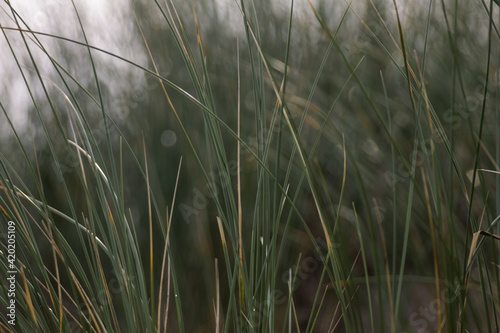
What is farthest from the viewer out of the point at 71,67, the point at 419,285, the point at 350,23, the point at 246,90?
the point at 71,67

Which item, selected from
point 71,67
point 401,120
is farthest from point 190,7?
point 401,120

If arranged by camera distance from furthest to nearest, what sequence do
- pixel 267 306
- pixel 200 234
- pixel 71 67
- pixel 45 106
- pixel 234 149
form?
pixel 71 67, pixel 45 106, pixel 234 149, pixel 200 234, pixel 267 306

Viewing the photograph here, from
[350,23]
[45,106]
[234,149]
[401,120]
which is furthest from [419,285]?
[45,106]

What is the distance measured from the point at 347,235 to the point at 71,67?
1206 mm

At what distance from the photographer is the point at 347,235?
1043 mm

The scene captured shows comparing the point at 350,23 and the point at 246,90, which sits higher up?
the point at 350,23

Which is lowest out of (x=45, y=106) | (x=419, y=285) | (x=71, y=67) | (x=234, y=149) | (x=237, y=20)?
(x=419, y=285)

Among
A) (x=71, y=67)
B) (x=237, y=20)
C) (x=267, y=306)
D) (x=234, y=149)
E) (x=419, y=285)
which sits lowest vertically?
(x=419, y=285)

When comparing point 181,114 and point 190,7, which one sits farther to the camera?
point 190,7

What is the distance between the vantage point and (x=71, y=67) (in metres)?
1.71

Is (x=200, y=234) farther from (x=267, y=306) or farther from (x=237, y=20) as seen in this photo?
(x=237, y=20)

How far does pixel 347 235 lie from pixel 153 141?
1.87ft

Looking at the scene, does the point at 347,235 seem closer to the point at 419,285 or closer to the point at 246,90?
the point at 419,285

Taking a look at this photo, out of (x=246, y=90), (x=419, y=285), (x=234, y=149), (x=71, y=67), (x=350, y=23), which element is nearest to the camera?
(x=419, y=285)
